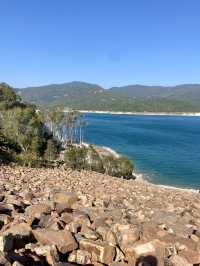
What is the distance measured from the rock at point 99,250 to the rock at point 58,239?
238 millimetres

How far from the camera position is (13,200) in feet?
43.7

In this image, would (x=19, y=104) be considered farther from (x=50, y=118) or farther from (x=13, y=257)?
(x=13, y=257)

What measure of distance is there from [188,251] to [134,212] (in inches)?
208

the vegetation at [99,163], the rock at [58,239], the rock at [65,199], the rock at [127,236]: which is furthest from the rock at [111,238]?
the vegetation at [99,163]

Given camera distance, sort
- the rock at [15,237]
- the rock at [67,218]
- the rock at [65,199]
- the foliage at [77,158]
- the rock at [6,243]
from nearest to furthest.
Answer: the rock at [6,243] < the rock at [15,237] < the rock at [67,218] < the rock at [65,199] < the foliage at [77,158]

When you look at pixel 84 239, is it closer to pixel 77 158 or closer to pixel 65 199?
pixel 65 199

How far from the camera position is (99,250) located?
31.8 feet

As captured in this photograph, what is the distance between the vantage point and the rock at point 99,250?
31.5 feet

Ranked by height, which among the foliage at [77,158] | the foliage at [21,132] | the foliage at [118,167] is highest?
the foliage at [21,132]

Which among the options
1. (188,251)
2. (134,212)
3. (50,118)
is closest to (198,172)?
(50,118)

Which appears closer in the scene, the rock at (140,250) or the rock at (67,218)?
the rock at (140,250)

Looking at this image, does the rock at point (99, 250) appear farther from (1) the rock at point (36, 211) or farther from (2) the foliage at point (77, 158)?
(2) the foliage at point (77, 158)

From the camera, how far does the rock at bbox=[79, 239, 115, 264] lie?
961cm

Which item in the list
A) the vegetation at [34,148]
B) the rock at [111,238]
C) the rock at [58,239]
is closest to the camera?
the rock at [58,239]
